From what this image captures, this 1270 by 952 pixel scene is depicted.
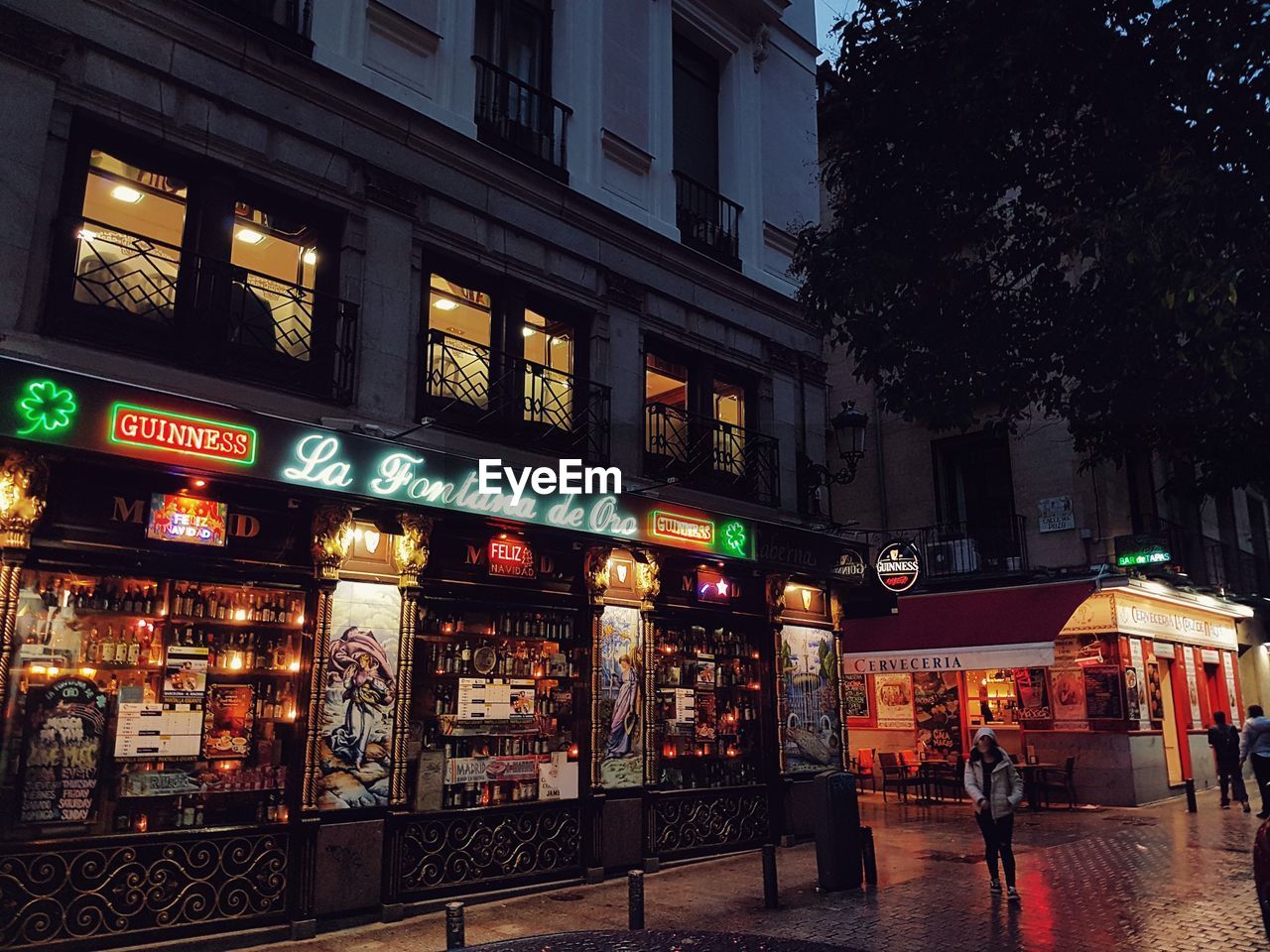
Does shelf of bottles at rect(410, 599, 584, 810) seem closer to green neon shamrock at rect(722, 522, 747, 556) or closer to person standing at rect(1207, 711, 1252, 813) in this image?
green neon shamrock at rect(722, 522, 747, 556)

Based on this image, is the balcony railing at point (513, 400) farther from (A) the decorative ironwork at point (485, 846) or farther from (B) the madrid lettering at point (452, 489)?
(A) the decorative ironwork at point (485, 846)

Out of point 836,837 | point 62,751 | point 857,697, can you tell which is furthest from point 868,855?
point 857,697

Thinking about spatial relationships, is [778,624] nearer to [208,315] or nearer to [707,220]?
[707,220]

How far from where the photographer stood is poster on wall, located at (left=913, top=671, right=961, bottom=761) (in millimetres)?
21703

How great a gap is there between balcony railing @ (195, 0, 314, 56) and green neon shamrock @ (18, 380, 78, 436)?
13.6 feet

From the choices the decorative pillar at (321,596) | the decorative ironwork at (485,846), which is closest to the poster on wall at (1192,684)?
the decorative ironwork at (485,846)

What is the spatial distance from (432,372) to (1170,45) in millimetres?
8116

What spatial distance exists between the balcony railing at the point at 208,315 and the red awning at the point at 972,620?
41.9 ft

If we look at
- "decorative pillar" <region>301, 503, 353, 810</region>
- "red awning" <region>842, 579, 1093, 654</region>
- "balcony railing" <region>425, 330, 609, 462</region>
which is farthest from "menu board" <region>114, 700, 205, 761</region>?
"red awning" <region>842, 579, 1093, 654</region>

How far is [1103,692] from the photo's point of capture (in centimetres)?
1927

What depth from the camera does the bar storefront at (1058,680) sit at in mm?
18734

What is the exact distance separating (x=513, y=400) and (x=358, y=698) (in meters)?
3.92

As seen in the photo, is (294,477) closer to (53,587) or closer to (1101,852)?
(53,587)

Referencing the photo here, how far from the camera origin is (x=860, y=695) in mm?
23391
